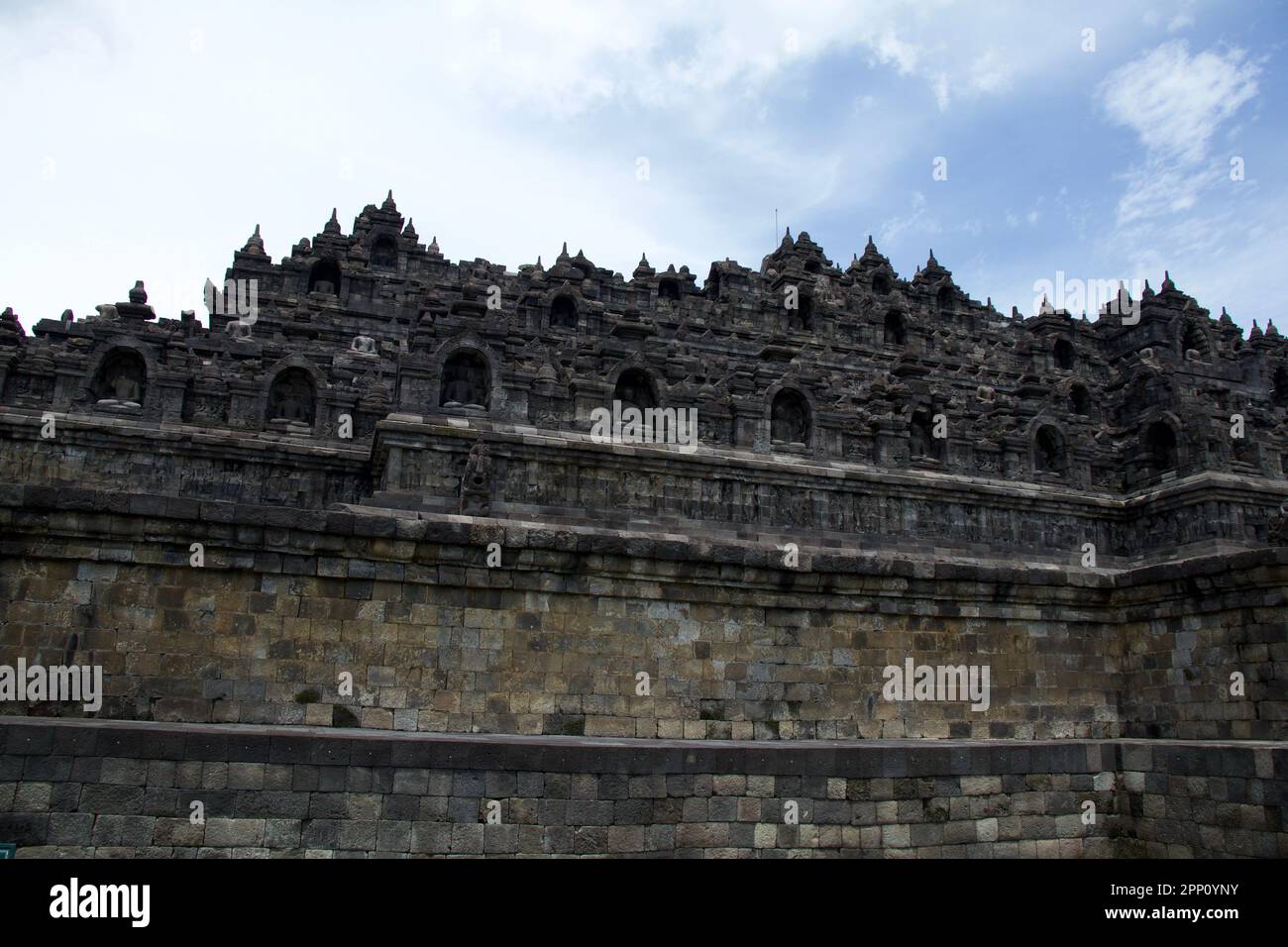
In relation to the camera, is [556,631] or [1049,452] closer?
[556,631]

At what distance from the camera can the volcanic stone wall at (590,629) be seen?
974 centimetres

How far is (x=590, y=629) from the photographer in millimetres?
11312

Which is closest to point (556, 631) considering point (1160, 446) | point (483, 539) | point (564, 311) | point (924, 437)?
point (483, 539)

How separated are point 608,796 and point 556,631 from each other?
2627 mm

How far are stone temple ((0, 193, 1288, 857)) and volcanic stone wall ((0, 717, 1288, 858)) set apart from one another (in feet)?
0.10

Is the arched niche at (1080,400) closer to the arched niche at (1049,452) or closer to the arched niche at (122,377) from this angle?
the arched niche at (1049,452)

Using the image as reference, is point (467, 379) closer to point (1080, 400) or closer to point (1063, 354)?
point (1080, 400)

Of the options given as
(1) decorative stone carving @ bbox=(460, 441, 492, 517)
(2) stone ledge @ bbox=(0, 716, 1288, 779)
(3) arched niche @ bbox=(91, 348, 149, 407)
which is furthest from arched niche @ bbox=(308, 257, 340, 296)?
(2) stone ledge @ bbox=(0, 716, 1288, 779)

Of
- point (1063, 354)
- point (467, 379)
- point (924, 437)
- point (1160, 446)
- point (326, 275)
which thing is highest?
point (326, 275)

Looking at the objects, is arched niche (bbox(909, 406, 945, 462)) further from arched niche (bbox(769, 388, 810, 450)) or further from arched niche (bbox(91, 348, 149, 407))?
arched niche (bbox(91, 348, 149, 407))

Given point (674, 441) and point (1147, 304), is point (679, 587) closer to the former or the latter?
point (674, 441)

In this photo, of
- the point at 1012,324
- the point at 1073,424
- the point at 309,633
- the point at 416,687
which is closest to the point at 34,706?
the point at 309,633

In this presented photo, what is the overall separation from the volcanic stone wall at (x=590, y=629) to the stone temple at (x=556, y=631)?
3 centimetres

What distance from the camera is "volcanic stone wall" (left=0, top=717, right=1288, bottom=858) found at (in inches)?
313
